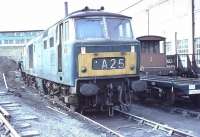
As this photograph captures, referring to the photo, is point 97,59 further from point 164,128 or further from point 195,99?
point 195,99

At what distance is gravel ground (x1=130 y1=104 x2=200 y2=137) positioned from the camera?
11.3m

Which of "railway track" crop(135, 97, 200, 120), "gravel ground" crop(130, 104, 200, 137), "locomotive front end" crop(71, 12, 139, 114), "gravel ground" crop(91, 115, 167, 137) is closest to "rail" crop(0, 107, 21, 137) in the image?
"locomotive front end" crop(71, 12, 139, 114)

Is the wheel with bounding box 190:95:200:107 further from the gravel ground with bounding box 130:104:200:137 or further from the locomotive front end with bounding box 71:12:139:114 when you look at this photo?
the locomotive front end with bounding box 71:12:139:114

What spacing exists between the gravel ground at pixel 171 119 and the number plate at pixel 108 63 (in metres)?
1.80

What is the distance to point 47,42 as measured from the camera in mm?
16172

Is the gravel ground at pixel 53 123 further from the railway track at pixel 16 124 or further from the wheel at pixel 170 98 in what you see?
the wheel at pixel 170 98

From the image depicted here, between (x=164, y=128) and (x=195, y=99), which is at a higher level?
(x=195, y=99)

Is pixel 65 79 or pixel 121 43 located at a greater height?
pixel 121 43

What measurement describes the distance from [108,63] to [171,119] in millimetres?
2429

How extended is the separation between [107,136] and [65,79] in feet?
12.0

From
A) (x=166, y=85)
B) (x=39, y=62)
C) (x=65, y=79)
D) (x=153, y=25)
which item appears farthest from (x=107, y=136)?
(x=153, y=25)

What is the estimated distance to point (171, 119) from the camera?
12789mm

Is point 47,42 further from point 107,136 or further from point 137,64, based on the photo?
point 107,136

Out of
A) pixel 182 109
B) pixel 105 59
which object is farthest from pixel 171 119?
pixel 105 59
